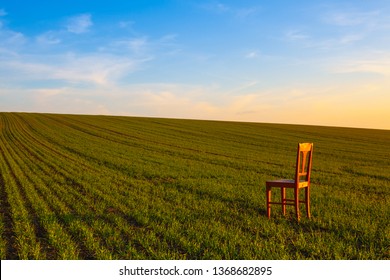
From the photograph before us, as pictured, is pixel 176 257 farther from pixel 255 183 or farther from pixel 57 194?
pixel 255 183

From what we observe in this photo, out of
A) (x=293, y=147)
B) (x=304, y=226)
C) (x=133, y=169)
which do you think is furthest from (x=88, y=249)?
(x=293, y=147)

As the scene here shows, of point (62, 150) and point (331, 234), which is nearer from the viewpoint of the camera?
point (331, 234)

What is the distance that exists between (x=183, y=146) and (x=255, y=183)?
54.2 feet

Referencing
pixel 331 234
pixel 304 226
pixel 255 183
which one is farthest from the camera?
pixel 255 183

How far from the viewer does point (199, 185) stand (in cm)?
1345

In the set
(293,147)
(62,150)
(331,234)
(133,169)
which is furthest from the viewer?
(293,147)

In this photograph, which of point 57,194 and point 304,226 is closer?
point 304,226

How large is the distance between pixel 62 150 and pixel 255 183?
16.1 m

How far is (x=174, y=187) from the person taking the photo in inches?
522

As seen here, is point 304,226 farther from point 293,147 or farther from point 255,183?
point 293,147
